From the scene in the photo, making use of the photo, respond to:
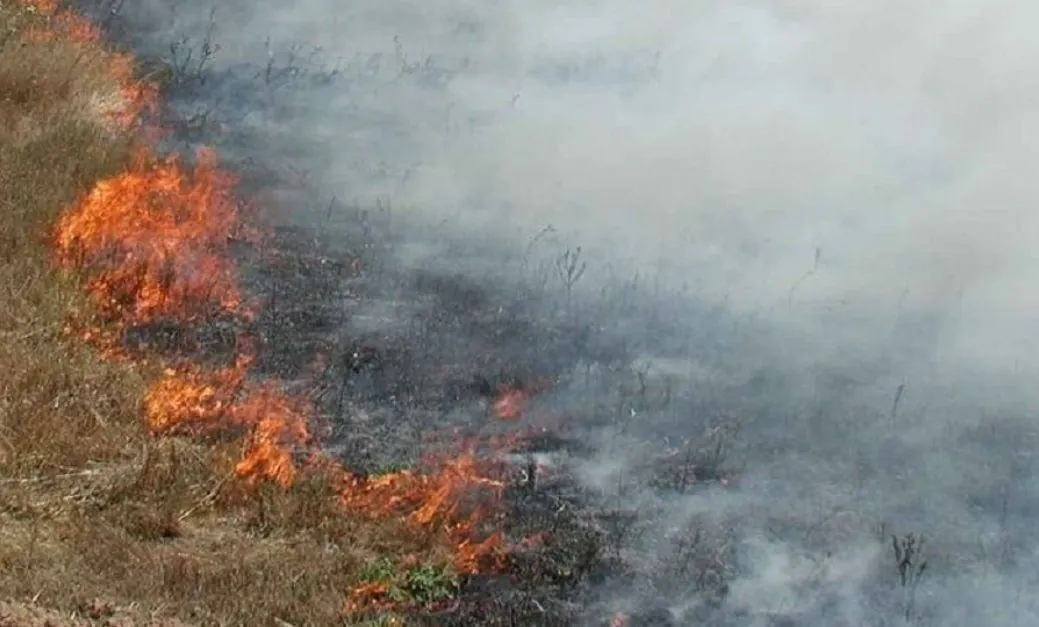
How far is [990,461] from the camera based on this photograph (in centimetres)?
684

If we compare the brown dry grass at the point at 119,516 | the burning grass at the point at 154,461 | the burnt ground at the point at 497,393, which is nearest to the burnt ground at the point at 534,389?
the burnt ground at the point at 497,393

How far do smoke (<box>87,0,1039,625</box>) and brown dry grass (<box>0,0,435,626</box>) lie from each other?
1.48 meters

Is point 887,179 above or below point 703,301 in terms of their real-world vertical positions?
above

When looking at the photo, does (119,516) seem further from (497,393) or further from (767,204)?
(767,204)

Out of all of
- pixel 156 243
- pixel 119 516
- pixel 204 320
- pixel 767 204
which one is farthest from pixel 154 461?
pixel 767 204

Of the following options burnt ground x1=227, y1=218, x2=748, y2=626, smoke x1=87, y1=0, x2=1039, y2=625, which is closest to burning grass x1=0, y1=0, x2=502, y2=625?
burnt ground x1=227, y1=218, x2=748, y2=626

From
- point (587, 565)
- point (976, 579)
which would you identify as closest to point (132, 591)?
point (587, 565)

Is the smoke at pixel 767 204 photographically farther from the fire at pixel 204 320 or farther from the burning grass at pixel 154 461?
the burning grass at pixel 154 461

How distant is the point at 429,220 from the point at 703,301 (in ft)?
7.06

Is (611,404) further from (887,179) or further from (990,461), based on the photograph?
(887,179)

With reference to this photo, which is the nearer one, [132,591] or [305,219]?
[132,591]

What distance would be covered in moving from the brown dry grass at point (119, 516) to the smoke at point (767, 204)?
148 cm

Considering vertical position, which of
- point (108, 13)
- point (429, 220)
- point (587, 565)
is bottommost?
point (587, 565)

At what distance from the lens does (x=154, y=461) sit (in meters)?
6.64
